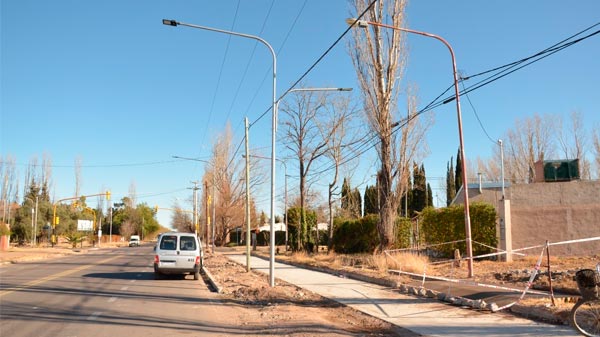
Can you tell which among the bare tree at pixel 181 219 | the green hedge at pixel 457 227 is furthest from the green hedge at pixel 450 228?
the bare tree at pixel 181 219

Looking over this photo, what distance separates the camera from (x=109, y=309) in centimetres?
1203

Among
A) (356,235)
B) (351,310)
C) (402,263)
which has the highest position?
(356,235)

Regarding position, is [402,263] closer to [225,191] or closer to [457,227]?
[457,227]

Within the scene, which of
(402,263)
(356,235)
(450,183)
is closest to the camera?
(402,263)

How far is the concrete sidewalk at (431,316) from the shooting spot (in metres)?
8.64

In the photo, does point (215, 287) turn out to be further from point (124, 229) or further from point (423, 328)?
point (124, 229)

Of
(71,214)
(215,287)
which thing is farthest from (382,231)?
(71,214)

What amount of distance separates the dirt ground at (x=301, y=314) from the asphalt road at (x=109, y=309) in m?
0.82

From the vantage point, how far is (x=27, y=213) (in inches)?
2707

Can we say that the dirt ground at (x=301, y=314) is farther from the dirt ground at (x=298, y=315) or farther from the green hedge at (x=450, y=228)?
the green hedge at (x=450, y=228)

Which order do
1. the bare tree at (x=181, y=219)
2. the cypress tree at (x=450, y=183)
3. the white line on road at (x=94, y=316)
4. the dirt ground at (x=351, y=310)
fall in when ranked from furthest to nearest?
the bare tree at (x=181, y=219), the cypress tree at (x=450, y=183), the white line on road at (x=94, y=316), the dirt ground at (x=351, y=310)

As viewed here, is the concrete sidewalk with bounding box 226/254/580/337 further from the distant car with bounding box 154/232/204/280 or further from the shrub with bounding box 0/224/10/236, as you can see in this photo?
the shrub with bounding box 0/224/10/236

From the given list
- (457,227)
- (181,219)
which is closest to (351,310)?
(457,227)

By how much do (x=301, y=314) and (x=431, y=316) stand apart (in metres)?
2.76
